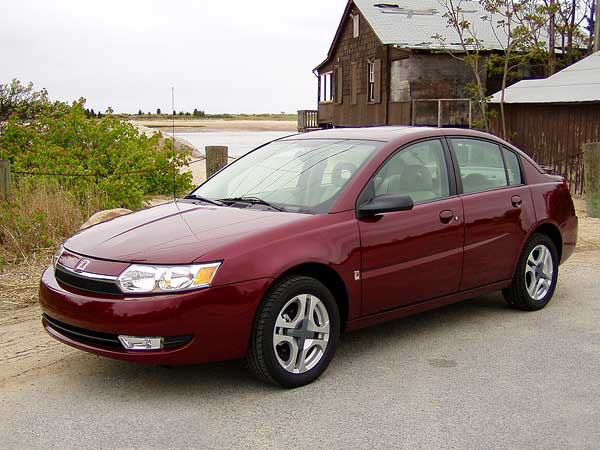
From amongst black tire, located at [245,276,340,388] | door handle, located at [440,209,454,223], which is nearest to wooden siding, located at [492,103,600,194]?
door handle, located at [440,209,454,223]

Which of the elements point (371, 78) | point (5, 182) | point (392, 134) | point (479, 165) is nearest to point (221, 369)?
point (392, 134)

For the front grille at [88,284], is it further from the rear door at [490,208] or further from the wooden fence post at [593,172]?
the wooden fence post at [593,172]

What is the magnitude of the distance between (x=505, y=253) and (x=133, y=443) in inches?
137

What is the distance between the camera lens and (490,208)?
242 inches

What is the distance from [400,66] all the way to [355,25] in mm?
5420

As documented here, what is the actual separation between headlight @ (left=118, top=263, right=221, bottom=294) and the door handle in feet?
6.42

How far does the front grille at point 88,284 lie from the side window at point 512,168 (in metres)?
3.54

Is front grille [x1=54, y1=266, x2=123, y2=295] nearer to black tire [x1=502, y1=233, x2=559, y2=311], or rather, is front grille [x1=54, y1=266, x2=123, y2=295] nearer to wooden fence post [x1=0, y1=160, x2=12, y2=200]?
black tire [x1=502, y1=233, x2=559, y2=311]

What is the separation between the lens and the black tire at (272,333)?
460cm

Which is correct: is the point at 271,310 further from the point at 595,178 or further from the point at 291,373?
the point at 595,178

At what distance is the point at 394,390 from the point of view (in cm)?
479

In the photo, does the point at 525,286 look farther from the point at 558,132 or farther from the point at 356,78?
the point at 356,78

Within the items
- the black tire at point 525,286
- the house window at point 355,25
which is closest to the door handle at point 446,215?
the black tire at point 525,286

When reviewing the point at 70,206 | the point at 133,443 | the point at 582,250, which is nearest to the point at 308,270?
the point at 133,443
